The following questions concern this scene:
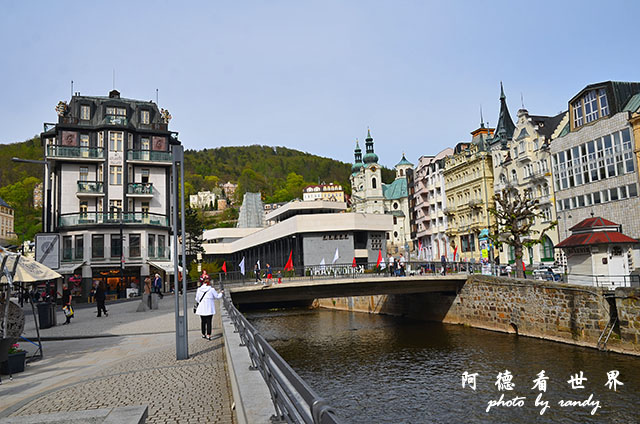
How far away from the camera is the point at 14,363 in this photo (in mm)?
10977

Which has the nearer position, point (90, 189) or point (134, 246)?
point (134, 246)

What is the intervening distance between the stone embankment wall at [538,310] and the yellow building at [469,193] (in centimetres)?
2617

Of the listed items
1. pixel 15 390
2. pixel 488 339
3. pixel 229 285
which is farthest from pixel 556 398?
pixel 229 285

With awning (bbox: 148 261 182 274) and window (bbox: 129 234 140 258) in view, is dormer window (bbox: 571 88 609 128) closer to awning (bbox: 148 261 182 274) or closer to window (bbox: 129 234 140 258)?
awning (bbox: 148 261 182 274)

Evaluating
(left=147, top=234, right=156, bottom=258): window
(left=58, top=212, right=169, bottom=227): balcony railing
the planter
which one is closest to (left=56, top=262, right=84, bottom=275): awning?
(left=58, top=212, right=169, bottom=227): balcony railing

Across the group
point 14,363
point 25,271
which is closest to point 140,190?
point 25,271

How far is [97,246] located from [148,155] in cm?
1022

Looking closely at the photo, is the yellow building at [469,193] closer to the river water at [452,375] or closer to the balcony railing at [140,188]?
the river water at [452,375]

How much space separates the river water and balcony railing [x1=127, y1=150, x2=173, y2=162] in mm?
24854

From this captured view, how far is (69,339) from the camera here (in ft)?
55.9

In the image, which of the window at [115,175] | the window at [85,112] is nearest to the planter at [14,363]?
the window at [115,175]

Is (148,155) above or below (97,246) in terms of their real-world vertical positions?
above

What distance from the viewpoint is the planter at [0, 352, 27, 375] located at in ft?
35.5

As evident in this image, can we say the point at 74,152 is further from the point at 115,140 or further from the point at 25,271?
the point at 25,271
